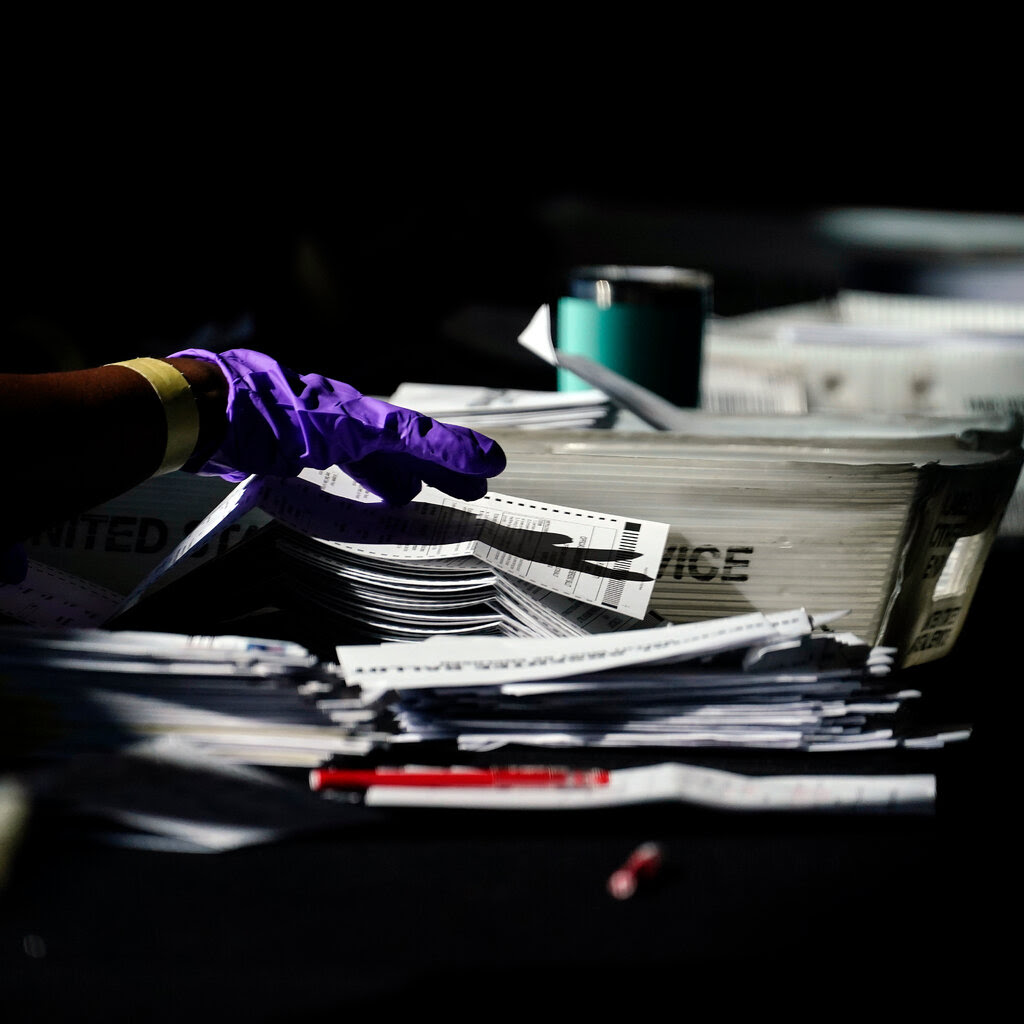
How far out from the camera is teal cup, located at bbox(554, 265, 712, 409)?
1080mm

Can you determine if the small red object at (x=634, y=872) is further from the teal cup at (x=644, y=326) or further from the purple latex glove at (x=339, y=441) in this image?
the teal cup at (x=644, y=326)

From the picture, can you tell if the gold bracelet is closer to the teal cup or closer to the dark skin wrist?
the dark skin wrist

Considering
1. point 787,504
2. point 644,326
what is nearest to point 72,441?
point 787,504

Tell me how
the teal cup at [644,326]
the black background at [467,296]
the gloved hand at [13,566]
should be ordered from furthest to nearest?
the teal cup at [644,326] < the gloved hand at [13,566] < the black background at [467,296]

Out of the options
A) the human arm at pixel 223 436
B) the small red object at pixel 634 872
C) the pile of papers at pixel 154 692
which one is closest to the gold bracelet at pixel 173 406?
the human arm at pixel 223 436

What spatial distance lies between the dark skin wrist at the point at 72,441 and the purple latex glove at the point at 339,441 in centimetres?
7

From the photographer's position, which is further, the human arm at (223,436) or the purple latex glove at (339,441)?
the purple latex glove at (339,441)

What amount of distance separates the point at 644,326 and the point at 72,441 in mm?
666

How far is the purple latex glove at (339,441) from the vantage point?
695 mm

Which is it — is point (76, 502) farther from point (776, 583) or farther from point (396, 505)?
point (776, 583)

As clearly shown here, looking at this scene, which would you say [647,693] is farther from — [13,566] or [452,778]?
[13,566]

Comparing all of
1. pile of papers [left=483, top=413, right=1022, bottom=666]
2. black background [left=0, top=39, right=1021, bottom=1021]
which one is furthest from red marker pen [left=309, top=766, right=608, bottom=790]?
pile of papers [left=483, top=413, right=1022, bottom=666]

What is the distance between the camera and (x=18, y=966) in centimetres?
41

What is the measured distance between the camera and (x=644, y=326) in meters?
1.09
